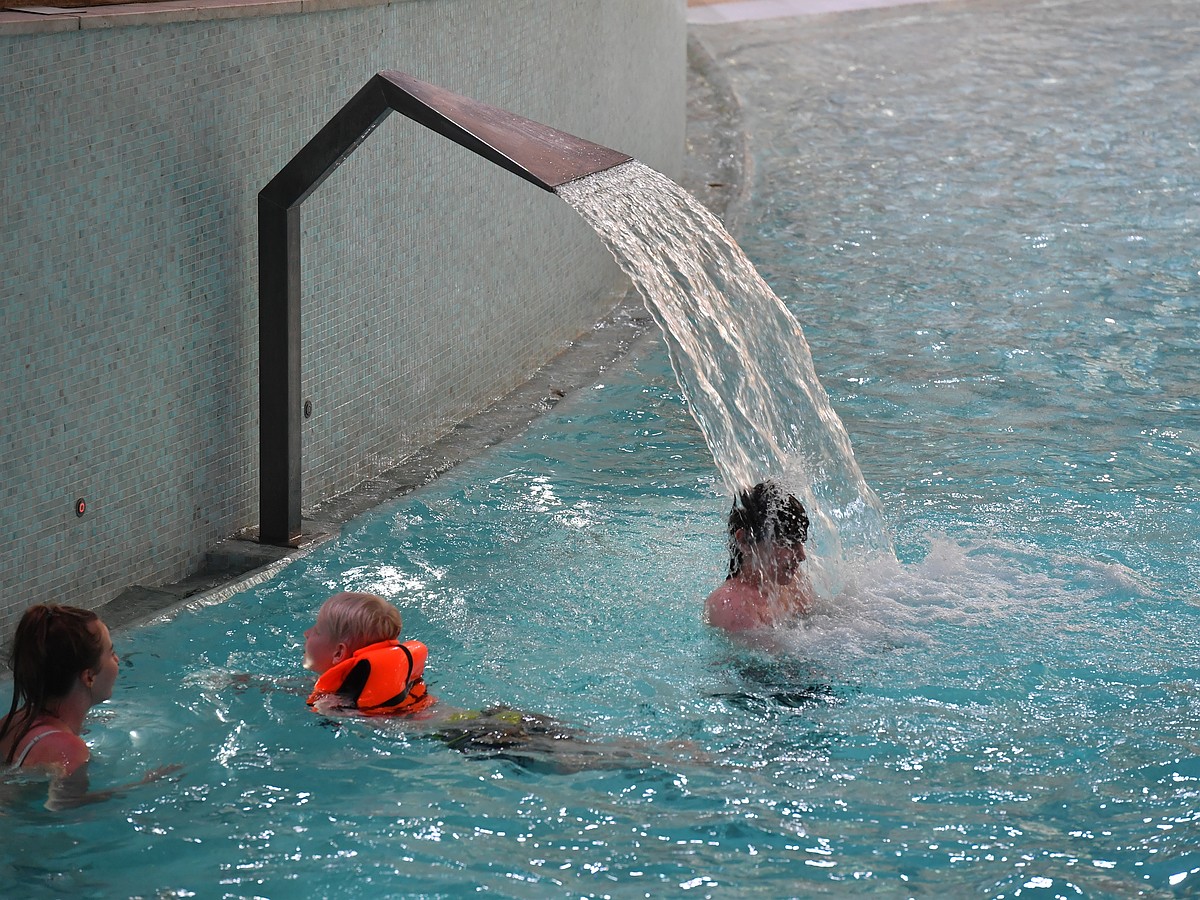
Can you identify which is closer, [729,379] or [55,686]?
[55,686]

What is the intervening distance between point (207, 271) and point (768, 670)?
2.73m

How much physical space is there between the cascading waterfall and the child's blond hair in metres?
1.53

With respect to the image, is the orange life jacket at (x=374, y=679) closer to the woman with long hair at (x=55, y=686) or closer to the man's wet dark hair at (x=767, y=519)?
the woman with long hair at (x=55, y=686)

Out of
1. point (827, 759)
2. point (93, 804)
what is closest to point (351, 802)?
point (93, 804)

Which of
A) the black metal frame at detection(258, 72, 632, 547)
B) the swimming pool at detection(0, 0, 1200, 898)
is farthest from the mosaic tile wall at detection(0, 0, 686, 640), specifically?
the swimming pool at detection(0, 0, 1200, 898)

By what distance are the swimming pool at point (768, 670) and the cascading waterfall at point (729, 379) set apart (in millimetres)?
234

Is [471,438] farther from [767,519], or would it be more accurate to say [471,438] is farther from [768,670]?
[768,670]

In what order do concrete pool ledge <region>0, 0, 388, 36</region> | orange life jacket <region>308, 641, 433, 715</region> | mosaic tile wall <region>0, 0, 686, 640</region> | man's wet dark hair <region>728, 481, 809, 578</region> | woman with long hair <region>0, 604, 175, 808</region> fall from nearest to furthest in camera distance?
woman with long hair <region>0, 604, 175, 808</region>
orange life jacket <region>308, 641, 433, 715</region>
concrete pool ledge <region>0, 0, 388, 36</region>
mosaic tile wall <region>0, 0, 686, 640</region>
man's wet dark hair <region>728, 481, 809, 578</region>

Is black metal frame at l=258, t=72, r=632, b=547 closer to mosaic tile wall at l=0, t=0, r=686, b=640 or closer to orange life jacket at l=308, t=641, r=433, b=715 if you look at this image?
mosaic tile wall at l=0, t=0, r=686, b=640

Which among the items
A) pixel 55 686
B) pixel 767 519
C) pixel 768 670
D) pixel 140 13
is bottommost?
pixel 768 670

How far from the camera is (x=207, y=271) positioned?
615 cm

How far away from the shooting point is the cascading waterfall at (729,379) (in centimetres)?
585

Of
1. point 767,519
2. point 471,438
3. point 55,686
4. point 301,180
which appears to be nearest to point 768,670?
point 767,519

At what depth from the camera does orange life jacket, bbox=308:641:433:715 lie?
478 centimetres
